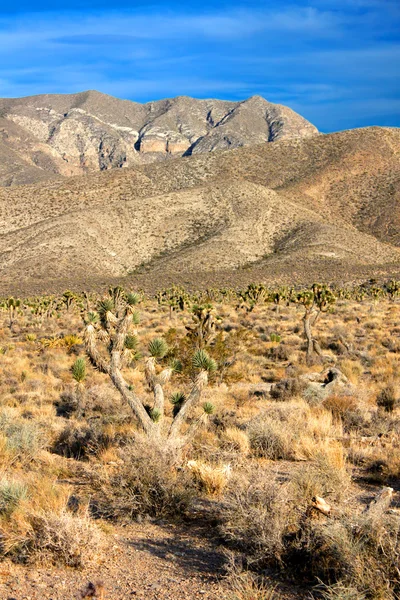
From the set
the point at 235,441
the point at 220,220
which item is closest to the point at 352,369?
the point at 235,441

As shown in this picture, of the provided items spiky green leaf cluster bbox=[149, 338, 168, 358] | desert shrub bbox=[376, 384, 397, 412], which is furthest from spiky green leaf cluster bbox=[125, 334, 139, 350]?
desert shrub bbox=[376, 384, 397, 412]

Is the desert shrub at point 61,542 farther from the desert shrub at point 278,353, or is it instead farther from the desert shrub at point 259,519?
the desert shrub at point 278,353

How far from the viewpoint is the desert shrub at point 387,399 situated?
11372 millimetres

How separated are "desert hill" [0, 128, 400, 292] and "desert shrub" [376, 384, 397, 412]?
1855 inches

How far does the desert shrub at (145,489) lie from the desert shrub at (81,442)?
6.45ft

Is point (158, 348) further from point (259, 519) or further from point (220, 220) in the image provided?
point (220, 220)

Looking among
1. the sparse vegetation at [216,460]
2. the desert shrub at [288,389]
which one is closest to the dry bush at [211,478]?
the sparse vegetation at [216,460]

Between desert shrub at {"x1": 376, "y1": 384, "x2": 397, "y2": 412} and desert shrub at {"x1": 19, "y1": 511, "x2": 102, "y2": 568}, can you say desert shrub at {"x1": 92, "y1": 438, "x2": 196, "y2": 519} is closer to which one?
desert shrub at {"x1": 19, "y1": 511, "x2": 102, "y2": 568}

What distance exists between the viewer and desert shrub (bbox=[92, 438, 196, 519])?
634 cm

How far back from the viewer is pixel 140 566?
5168 mm

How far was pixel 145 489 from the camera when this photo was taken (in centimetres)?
642

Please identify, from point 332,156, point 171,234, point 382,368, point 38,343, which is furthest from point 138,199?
point 382,368

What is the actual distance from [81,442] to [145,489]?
302 centimetres

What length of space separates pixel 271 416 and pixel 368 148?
360 ft
